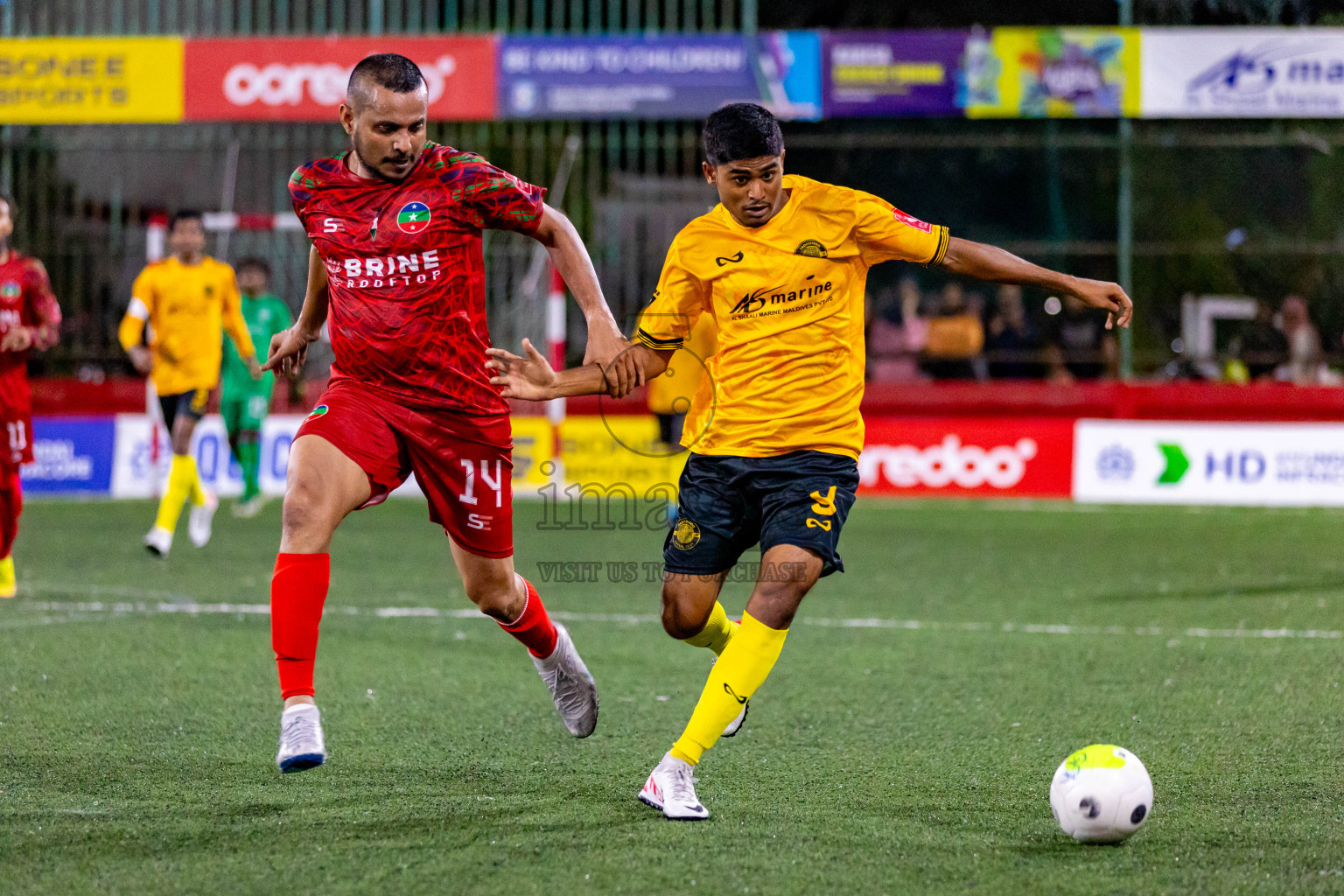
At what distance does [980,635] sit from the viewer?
7.82m

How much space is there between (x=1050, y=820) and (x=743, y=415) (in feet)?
4.89

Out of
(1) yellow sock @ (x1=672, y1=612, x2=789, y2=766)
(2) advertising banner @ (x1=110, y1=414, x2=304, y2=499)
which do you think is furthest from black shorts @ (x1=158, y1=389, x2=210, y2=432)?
(1) yellow sock @ (x1=672, y1=612, x2=789, y2=766)

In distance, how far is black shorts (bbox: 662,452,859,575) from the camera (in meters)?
4.55

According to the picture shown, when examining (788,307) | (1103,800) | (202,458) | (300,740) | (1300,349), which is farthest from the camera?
(1300,349)

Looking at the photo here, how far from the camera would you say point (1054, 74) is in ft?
55.0

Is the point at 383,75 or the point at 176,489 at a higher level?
the point at 383,75

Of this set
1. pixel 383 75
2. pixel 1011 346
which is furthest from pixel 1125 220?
pixel 383 75

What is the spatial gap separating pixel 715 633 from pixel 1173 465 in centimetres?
1078

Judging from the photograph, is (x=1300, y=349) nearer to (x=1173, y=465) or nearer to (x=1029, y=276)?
(x=1173, y=465)

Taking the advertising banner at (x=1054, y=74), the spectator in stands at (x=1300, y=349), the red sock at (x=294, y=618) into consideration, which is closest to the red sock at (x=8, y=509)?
the red sock at (x=294, y=618)

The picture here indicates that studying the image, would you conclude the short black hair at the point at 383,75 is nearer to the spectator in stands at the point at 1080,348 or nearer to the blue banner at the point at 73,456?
the blue banner at the point at 73,456

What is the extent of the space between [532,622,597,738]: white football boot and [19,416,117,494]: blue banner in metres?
11.7

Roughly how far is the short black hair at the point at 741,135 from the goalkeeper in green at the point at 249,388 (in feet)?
28.2

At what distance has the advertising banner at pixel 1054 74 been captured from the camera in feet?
54.9
